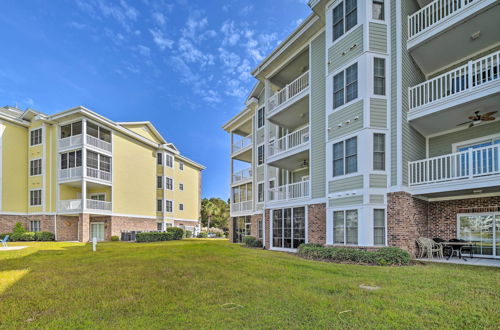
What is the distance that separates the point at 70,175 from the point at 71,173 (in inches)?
8.0

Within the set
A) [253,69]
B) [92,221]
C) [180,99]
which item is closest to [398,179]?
[253,69]

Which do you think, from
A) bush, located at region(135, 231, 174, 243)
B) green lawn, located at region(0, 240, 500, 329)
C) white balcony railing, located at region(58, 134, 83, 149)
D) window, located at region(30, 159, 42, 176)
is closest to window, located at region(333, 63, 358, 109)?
green lawn, located at region(0, 240, 500, 329)

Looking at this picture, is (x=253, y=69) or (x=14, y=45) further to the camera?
(x=14, y=45)

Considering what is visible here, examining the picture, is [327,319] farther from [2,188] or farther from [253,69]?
[2,188]

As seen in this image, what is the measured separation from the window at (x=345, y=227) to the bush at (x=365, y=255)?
0.93 meters

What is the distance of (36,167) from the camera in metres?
25.9

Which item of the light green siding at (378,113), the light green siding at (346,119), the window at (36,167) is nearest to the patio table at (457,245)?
the light green siding at (378,113)

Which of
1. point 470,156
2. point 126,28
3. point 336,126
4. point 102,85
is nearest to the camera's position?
point 470,156

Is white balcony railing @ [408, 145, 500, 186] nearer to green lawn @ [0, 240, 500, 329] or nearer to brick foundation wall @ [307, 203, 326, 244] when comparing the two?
green lawn @ [0, 240, 500, 329]

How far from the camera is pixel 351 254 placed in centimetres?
1034

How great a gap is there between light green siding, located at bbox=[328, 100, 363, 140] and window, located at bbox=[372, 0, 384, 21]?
3.87 metres

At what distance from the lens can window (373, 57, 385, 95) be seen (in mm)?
11609

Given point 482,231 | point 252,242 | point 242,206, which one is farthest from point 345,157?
point 242,206

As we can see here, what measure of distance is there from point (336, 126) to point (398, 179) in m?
3.56
